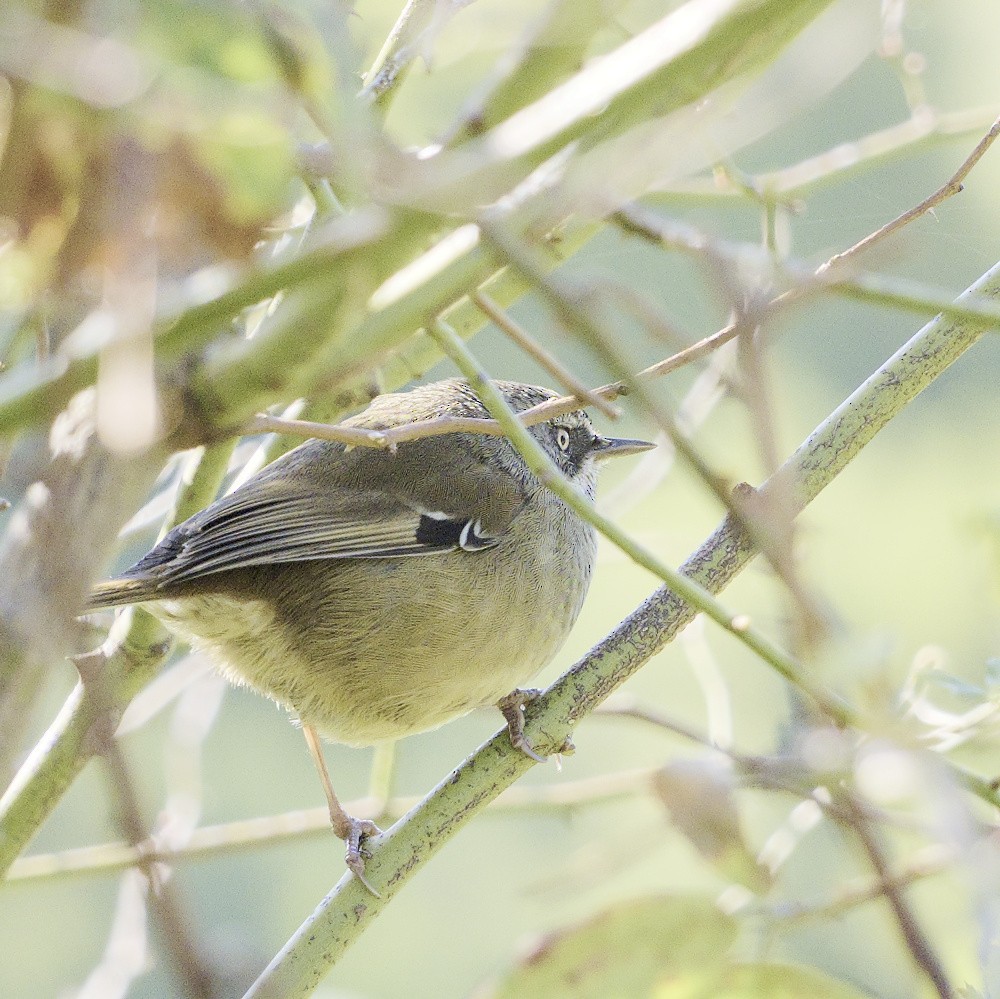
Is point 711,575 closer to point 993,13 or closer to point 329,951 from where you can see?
point 329,951

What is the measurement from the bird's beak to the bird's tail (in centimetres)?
176

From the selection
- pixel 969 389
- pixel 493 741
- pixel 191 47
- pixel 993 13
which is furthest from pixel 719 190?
pixel 969 389

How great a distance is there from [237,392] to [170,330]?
0.31 ft

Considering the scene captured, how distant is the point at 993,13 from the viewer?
374 centimetres

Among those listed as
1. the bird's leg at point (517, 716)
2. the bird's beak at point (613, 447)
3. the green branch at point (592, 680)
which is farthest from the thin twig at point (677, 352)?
the bird's beak at point (613, 447)

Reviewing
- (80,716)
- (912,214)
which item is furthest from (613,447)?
(912,214)

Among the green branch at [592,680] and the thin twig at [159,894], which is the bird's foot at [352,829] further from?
the thin twig at [159,894]

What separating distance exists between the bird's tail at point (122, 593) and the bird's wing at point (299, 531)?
63mm

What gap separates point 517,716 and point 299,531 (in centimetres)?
103

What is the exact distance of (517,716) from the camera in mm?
3066

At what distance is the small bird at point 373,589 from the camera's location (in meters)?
3.68

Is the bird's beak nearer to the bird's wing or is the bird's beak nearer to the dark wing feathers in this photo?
the dark wing feathers

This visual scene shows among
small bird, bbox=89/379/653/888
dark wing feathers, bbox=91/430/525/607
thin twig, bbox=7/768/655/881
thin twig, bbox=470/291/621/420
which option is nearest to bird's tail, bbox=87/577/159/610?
dark wing feathers, bbox=91/430/525/607

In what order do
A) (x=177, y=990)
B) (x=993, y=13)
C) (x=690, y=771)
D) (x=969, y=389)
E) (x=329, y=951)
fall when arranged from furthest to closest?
(x=969, y=389) < (x=993, y=13) < (x=329, y=951) < (x=690, y=771) < (x=177, y=990)
